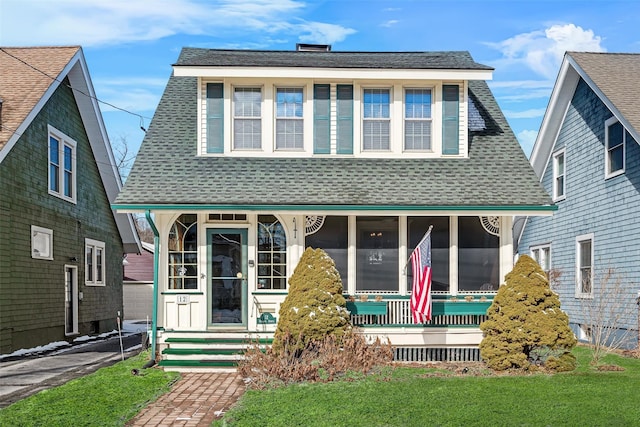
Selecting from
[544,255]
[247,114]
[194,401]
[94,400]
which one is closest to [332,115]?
[247,114]

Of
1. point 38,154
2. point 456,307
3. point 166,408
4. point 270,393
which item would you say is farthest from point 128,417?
point 38,154

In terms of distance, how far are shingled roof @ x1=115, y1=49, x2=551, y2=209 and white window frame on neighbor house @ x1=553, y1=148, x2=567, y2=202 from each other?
549cm

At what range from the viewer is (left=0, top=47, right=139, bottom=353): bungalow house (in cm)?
1515

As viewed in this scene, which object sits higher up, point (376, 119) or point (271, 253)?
point (376, 119)

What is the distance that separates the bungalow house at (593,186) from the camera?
15367 mm

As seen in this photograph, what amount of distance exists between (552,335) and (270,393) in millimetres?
4881

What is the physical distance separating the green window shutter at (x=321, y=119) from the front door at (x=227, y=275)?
233cm

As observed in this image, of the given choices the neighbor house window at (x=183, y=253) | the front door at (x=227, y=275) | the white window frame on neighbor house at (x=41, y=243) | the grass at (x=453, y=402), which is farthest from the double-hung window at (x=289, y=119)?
the white window frame on neighbor house at (x=41, y=243)

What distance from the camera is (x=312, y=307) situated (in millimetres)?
11703

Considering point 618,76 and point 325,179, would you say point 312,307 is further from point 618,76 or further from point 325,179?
point 618,76

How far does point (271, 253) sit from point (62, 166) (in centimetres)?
813

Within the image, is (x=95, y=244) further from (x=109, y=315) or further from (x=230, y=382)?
(x=230, y=382)

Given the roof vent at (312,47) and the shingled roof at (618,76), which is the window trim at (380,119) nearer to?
the roof vent at (312,47)

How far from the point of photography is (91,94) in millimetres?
19344
